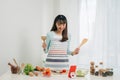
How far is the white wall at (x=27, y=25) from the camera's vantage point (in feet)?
5.84

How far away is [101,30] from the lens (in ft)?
7.68

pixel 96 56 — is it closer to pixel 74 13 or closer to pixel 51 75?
pixel 74 13

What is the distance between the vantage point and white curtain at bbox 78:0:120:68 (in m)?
2.31

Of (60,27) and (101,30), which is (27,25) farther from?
(101,30)

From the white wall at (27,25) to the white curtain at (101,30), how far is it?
0.43 feet

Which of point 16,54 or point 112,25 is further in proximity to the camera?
point 112,25

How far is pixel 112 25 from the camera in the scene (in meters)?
2.32

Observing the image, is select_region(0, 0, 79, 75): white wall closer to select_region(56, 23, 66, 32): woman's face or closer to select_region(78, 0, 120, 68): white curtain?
select_region(78, 0, 120, 68): white curtain

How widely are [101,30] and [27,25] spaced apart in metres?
0.87

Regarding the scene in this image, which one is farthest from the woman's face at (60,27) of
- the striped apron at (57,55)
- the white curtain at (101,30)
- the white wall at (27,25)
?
the white curtain at (101,30)

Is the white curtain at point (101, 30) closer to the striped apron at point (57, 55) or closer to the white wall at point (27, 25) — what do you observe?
the white wall at point (27, 25)

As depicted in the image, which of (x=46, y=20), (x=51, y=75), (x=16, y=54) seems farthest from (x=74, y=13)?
(x=51, y=75)

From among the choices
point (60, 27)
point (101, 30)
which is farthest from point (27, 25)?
point (101, 30)

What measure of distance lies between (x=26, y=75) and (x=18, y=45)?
51 centimetres
